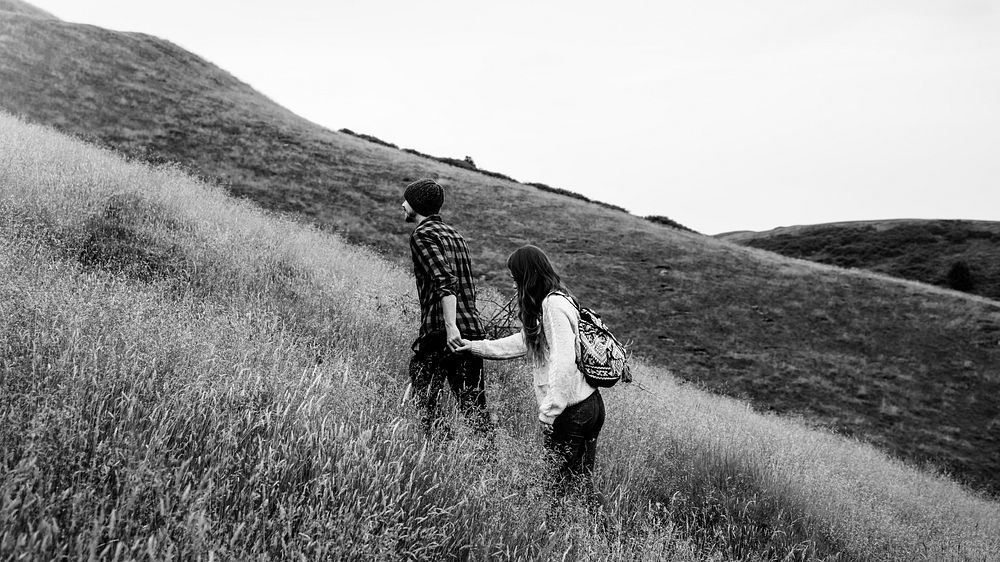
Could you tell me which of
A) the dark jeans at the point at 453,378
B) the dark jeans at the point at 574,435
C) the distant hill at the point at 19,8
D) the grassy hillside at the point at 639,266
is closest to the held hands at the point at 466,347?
the dark jeans at the point at 453,378

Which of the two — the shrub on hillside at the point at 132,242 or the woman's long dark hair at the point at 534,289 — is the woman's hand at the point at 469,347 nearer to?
the woman's long dark hair at the point at 534,289

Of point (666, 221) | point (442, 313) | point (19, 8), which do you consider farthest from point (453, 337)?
point (19, 8)

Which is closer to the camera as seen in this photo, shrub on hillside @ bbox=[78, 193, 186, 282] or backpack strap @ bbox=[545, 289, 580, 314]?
backpack strap @ bbox=[545, 289, 580, 314]

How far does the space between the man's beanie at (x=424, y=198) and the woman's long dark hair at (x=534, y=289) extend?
82cm

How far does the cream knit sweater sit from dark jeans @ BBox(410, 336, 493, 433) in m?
0.53

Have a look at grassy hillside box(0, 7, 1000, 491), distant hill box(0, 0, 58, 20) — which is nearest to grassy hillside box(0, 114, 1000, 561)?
grassy hillside box(0, 7, 1000, 491)

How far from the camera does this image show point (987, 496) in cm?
1056

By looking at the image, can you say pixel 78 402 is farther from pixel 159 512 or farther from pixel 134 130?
pixel 134 130

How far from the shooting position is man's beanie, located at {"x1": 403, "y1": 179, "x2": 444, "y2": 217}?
4344mm

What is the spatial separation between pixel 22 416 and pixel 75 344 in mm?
545

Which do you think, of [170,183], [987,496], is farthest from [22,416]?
[987,496]

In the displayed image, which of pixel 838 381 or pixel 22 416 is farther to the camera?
pixel 838 381

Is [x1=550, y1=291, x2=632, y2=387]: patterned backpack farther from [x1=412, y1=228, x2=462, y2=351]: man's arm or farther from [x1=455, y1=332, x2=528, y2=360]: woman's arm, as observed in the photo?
[x1=412, y1=228, x2=462, y2=351]: man's arm

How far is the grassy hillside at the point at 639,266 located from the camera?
14.5 meters
